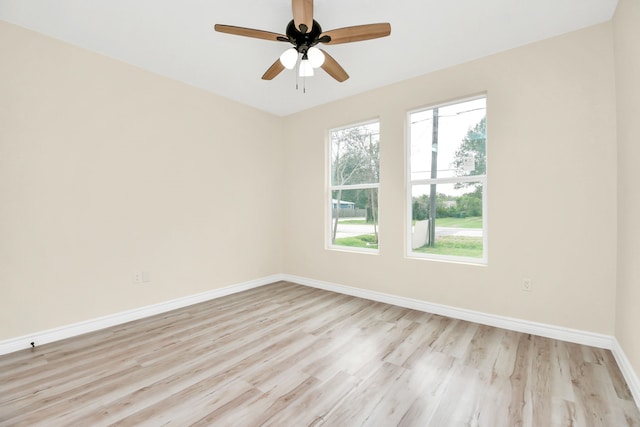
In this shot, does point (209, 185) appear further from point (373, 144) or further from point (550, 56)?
point (550, 56)

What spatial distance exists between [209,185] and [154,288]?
1.41 meters

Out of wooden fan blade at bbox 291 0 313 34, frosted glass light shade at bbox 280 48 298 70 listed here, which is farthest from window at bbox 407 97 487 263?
wooden fan blade at bbox 291 0 313 34

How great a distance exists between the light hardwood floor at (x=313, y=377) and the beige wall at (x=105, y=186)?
0.53 m

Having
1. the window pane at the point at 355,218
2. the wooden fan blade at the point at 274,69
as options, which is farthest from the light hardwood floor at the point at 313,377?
the wooden fan blade at the point at 274,69

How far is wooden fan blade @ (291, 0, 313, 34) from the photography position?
174cm

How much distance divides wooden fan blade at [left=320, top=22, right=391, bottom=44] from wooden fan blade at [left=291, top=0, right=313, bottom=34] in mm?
168

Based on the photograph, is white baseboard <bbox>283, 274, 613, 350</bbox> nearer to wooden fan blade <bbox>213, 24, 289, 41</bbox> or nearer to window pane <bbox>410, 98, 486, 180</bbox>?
window pane <bbox>410, 98, 486, 180</bbox>

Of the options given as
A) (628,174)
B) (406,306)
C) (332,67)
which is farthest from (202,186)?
(628,174)

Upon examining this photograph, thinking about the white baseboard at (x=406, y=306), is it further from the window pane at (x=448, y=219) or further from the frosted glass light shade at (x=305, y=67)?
the frosted glass light shade at (x=305, y=67)

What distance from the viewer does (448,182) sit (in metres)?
3.17

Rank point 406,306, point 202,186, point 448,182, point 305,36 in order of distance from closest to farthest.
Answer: point 305,36, point 448,182, point 406,306, point 202,186

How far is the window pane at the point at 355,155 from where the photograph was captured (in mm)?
3816

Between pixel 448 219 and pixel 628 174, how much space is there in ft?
4.76

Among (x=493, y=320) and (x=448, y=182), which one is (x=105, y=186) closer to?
(x=448, y=182)
